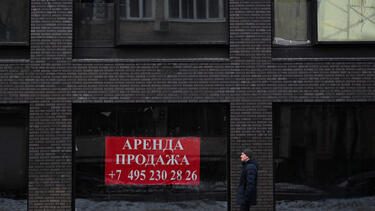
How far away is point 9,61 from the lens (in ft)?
33.8

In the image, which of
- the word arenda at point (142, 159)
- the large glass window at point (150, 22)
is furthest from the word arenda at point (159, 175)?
the large glass window at point (150, 22)

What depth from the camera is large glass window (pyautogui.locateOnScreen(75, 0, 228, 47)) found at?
10617 millimetres

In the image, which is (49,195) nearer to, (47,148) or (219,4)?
(47,148)

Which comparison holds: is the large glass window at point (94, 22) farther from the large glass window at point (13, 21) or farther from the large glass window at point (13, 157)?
the large glass window at point (13, 157)

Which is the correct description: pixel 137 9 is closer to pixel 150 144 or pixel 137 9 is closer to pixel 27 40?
pixel 27 40

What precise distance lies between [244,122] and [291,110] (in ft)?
3.38

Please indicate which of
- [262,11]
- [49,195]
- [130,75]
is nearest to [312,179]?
[262,11]

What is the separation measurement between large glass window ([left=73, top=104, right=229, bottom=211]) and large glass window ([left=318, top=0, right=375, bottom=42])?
8.76 ft

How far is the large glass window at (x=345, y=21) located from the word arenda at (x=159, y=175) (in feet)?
12.8

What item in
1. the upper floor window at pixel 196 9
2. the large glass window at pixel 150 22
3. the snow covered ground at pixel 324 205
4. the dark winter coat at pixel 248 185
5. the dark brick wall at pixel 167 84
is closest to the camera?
the dark winter coat at pixel 248 185

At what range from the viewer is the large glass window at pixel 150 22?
10.6 m

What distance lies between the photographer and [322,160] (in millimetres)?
10555

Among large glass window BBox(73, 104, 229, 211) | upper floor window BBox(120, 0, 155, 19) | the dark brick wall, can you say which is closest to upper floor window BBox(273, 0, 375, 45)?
the dark brick wall

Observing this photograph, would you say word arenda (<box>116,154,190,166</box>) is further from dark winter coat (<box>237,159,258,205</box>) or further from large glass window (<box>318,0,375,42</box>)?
large glass window (<box>318,0,375,42</box>)
